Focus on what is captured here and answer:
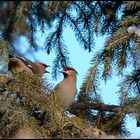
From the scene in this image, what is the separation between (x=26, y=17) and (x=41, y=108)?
0.81 metres

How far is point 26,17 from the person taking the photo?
130 inches

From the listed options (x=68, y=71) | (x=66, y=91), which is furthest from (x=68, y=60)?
(x=66, y=91)

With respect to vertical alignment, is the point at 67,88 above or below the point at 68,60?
below

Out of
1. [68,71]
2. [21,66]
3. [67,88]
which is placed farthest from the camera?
[68,71]

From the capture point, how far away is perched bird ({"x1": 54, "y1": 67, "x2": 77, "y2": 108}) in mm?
2998

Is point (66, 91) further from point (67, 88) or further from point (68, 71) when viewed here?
point (68, 71)

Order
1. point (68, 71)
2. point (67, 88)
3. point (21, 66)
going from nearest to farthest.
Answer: point (21, 66) < point (67, 88) < point (68, 71)

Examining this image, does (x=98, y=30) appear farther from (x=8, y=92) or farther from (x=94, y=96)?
(x=8, y=92)

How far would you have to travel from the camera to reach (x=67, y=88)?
3.15 m

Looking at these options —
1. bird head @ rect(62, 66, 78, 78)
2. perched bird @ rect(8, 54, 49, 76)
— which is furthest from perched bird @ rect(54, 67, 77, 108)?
perched bird @ rect(8, 54, 49, 76)

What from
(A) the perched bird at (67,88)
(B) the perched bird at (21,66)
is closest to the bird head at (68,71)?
(A) the perched bird at (67,88)

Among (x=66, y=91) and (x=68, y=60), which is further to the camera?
(x=68, y=60)

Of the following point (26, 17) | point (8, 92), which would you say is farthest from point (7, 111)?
point (26, 17)

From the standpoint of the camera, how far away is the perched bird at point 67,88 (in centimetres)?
300
